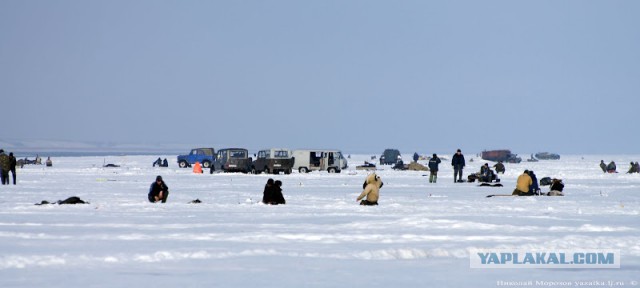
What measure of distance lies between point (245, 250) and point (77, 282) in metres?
3.35

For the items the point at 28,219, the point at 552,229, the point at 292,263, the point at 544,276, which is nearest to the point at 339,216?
the point at 552,229

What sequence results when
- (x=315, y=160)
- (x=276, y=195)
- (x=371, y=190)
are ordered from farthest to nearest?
(x=315, y=160) → (x=276, y=195) → (x=371, y=190)

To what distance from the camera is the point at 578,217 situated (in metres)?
19.5

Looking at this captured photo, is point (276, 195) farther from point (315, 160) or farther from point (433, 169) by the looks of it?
point (315, 160)

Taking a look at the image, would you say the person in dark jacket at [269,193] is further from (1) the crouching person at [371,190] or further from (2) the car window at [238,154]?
(2) the car window at [238,154]

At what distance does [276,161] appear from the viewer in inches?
2153

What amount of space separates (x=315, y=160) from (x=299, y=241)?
46.6 metres

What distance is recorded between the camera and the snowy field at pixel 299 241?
34.2ft

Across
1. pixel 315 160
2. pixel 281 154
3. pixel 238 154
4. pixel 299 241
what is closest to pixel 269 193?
pixel 299 241

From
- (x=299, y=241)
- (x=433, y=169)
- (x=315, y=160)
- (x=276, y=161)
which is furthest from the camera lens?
(x=315, y=160)

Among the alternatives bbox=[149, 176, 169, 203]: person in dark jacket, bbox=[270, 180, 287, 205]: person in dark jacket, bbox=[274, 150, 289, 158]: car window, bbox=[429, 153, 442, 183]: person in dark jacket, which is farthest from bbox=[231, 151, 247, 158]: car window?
bbox=[270, 180, 287, 205]: person in dark jacket

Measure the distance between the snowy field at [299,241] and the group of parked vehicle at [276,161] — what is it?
29.6 meters

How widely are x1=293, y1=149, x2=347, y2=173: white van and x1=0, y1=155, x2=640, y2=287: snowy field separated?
35.2m

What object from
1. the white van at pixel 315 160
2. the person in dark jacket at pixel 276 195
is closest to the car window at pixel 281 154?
the white van at pixel 315 160
